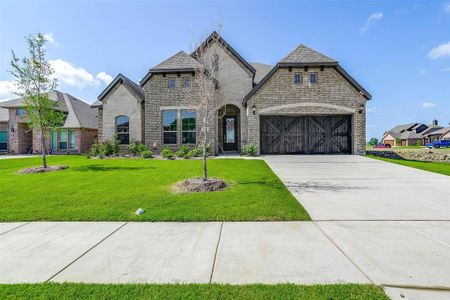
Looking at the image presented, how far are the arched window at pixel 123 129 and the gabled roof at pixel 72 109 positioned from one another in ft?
22.8

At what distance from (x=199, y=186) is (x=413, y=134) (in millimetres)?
80250

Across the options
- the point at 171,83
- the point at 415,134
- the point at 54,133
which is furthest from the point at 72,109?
the point at 415,134

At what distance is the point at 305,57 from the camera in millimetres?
16688

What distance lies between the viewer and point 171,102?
17.5 meters

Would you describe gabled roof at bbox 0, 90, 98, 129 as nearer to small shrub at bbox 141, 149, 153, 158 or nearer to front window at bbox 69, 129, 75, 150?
front window at bbox 69, 129, 75, 150

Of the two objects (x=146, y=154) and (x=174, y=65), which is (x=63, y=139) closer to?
(x=146, y=154)

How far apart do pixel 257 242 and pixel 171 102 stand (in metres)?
15.4

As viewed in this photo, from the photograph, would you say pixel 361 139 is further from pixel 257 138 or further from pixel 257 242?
pixel 257 242

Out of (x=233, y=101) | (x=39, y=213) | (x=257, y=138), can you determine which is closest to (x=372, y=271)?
(x=39, y=213)

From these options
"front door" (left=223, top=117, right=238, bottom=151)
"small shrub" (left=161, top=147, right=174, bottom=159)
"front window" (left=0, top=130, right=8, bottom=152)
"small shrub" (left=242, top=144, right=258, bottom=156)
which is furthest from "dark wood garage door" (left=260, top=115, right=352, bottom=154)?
"front window" (left=0, top=130, right=8, bottom=152)

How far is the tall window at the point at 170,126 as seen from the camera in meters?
17.7

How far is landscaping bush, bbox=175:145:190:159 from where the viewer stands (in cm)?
1599

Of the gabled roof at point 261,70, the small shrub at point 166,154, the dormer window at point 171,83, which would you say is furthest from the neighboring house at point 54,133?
the gabled roof at point 261,70

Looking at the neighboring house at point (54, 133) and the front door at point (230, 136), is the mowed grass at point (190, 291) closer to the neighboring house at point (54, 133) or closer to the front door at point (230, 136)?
the front door at point (230, 136)
